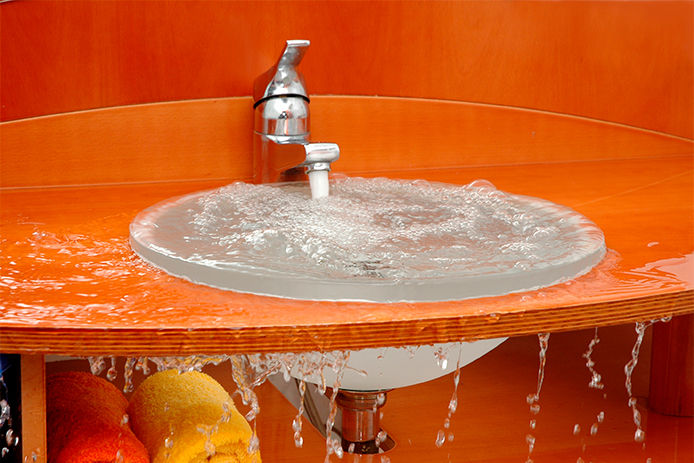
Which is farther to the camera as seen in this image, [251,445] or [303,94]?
[303,94]

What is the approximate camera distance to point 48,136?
3.68 feet

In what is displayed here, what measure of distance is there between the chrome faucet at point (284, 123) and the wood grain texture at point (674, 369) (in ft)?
2.02

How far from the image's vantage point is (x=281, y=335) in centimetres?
59

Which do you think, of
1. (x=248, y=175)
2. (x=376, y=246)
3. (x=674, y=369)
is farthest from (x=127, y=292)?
(x=674, y=369)

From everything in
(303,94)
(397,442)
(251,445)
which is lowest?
(397,442)

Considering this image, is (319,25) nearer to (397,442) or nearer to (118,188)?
(118,188)

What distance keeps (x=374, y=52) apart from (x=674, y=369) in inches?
26.8

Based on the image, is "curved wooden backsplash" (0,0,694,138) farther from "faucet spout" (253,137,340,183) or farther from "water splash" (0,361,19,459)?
"water splash" (0,361,19,459)

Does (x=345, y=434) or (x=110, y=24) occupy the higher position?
(x=110, y=24)

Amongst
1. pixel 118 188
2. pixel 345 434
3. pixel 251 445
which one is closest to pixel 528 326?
pixel 251 445

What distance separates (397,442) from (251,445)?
1.49 feet

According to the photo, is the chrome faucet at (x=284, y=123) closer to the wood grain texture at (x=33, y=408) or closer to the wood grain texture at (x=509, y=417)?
the wood grain texture at (x=509, y=417)

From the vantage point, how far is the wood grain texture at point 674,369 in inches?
48.7

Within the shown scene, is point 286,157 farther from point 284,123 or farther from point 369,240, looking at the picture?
point 369,240
